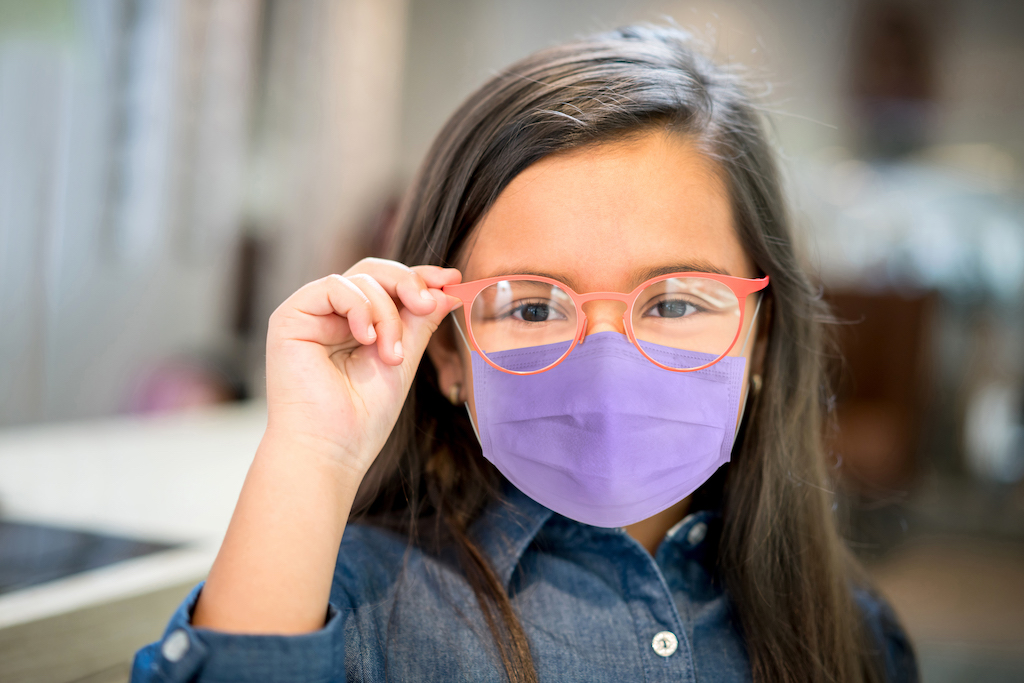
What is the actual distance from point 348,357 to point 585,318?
0.79 ft

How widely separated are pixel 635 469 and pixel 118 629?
0.56 metres

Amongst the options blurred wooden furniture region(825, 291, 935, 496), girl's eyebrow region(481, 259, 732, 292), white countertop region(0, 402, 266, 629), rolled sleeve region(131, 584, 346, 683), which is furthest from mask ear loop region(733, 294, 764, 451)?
blurred wooden furniture region(825, 291, 935, 496)

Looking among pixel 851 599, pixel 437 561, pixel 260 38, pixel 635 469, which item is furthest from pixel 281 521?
pixel 260 38

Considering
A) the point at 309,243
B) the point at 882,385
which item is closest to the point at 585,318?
the point at 882,385

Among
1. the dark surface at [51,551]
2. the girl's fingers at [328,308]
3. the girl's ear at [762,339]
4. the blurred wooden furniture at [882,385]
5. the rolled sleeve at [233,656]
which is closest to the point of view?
the rolled sleeve at [233,656]

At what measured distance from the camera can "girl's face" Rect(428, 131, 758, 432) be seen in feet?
2.41

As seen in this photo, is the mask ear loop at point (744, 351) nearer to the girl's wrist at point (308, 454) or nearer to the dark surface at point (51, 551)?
the girl's wrist at point (308, 454)

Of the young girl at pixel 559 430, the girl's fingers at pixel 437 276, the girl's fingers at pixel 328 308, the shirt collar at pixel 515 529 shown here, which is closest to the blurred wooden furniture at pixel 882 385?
the young girl at pixel 559 430

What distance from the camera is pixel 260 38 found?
2.70 metres

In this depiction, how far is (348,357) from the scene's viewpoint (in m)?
0.72

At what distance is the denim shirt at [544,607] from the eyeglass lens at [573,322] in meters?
0.18

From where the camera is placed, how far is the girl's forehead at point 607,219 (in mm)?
734

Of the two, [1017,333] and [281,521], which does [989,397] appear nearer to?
[1017,333]

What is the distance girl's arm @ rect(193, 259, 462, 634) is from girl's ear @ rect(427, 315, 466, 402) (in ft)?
0.29
